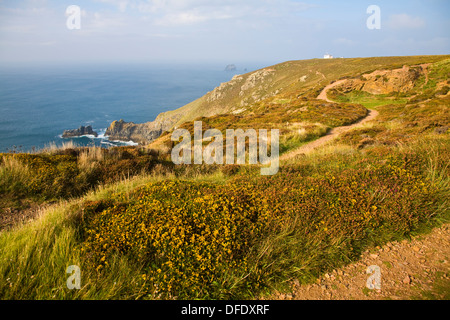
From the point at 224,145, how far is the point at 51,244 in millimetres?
13740

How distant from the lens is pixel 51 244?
3934 millimetres

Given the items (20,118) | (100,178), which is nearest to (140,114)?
(20,118)

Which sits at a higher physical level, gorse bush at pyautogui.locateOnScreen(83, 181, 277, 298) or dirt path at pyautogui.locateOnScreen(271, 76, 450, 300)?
gorse bush at pyautogui.locateOnScreen(83, 181, 277, 298)

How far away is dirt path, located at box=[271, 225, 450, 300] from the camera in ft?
11.1

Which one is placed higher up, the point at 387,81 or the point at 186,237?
the point at 387,81

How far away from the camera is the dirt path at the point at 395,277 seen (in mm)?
3396

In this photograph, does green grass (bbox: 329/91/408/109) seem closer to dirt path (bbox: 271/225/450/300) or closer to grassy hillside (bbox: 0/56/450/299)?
grassy hillside (bbox: 0/56/450/299)

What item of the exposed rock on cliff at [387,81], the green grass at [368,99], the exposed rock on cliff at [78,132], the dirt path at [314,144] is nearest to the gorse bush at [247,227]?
the dirt path at [314,144]

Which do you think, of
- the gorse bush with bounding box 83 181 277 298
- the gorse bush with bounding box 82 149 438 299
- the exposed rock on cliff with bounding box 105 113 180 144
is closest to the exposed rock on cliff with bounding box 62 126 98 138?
the exposed rock on cliff with bounding box 105 113 180 144

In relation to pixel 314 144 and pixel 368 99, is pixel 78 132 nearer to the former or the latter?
pixel 368 99

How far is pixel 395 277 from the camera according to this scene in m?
3.69

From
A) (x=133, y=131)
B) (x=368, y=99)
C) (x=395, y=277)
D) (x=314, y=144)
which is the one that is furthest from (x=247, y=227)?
(x=133, y=131)
